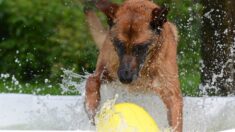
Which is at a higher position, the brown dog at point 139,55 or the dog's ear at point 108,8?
the dog's ear at point 108,8

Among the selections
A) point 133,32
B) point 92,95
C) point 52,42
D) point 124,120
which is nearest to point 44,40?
point 52,42

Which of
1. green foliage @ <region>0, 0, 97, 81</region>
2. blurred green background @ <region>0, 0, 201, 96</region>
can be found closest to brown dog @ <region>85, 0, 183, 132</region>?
blurred green background @ <region>0, 0, 201, 96</region>

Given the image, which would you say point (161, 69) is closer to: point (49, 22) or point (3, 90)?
point (3, 90)

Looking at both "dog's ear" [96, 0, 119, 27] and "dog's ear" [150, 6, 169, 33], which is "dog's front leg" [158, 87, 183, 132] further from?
"dog's ear" [96, 0, 119, 27]

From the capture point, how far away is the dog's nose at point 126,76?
588cm

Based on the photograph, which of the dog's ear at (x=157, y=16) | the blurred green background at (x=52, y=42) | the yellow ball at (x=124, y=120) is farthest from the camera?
the blurred green background at (x=52, y=42)

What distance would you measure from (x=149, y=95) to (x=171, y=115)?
1.17 feet

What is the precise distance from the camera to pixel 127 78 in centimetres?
588

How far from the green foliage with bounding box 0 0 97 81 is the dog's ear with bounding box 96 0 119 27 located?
18.6 ft

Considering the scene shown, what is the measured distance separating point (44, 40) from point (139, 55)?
6389mm

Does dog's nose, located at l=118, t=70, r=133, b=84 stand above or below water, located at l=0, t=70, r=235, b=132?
above

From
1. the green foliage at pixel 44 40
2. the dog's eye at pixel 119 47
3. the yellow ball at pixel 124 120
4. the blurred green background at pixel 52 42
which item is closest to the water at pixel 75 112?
the dog's eye at pixel 119 47

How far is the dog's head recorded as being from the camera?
5906mm

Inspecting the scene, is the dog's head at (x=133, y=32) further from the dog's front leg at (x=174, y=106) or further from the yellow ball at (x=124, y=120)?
the yellow ball at (x=124, y=120)
